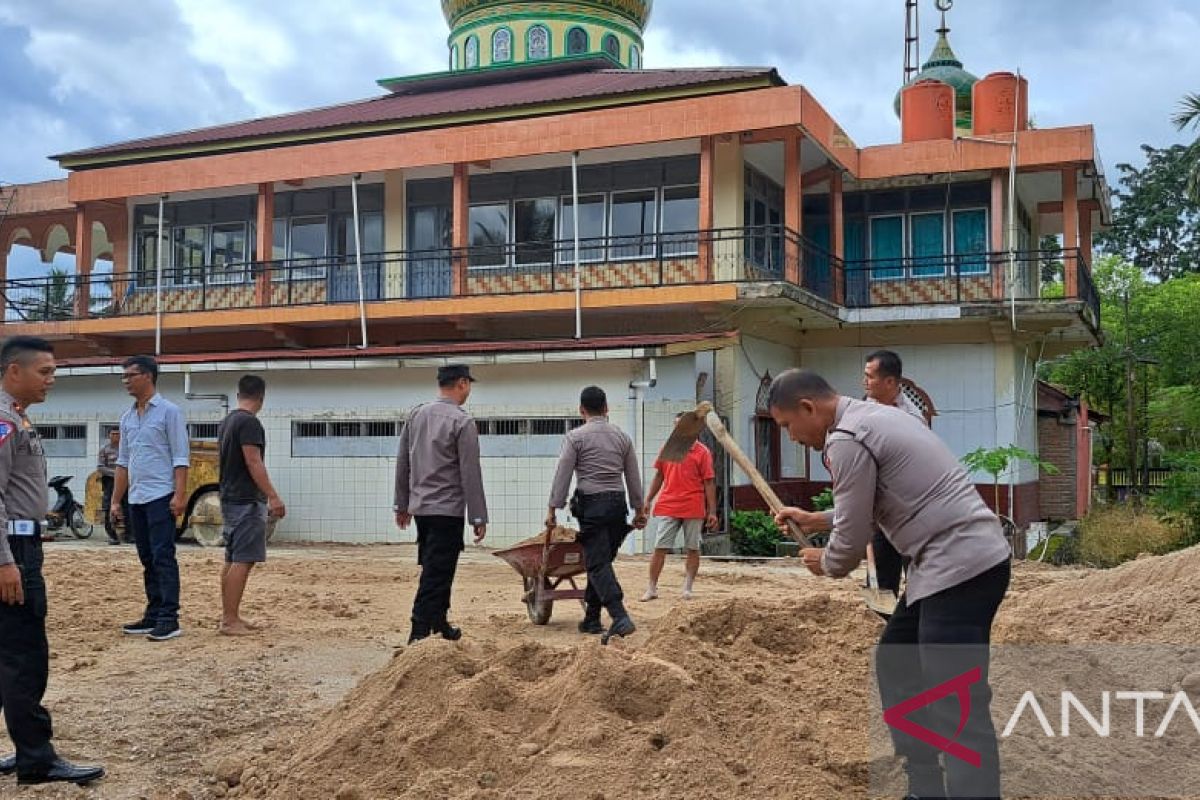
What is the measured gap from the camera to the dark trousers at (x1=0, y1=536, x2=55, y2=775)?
481 cm

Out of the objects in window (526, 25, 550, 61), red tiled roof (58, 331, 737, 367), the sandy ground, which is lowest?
the sandy ground

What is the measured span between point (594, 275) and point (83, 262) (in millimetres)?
10873

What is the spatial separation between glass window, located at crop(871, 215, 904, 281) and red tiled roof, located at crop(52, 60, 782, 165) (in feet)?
13.0

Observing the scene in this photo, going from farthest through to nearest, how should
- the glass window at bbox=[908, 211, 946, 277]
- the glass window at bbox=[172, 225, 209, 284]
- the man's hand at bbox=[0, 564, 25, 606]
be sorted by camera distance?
the glass window at bbox=[172, 225, 209, 284] → the glass window at bbox=[908, 211, 946, 277] → the man's hand at bbox=[0, 564, 25, 606]

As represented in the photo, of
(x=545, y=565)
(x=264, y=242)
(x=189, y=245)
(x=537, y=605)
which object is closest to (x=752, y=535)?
(x=537, y=605)

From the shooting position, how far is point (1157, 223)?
4688 cm

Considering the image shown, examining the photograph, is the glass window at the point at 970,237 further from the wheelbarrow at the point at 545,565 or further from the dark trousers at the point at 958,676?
the dark trousers at the point at 958,676

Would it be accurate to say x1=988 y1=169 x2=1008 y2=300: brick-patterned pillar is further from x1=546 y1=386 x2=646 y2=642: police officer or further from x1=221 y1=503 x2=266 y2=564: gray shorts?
x1=221 y1=503 x2=266 y2=564: gray shorts

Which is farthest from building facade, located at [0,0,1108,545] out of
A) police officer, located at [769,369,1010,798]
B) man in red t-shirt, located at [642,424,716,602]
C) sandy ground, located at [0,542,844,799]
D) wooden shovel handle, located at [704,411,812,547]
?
police officer, located at [769,369,1010,798]

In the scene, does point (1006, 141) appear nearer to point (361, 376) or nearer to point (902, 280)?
point (902, 280)

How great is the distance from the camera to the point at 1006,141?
19359 mm

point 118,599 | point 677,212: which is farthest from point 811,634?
point 677,212

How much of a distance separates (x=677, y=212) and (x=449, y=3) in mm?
10296

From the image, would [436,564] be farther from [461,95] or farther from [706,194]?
[461,95]
